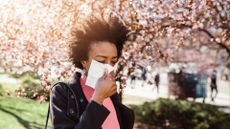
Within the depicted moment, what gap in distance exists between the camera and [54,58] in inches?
249

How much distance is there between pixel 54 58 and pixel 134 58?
5.36 ft

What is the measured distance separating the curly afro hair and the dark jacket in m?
0.20

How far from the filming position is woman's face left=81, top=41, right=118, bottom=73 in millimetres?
2498

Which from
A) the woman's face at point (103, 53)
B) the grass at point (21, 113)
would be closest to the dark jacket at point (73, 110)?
the woman's face at point (103, 53)

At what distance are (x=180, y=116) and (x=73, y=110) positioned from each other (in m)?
10.2

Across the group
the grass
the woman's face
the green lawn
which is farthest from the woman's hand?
the green lawn

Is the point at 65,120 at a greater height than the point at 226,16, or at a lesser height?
lesser

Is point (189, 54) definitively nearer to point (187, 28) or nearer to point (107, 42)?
point (187, 28)

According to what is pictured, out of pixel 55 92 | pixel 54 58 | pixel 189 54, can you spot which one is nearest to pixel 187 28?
pixel 54 58

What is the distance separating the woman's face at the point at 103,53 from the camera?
250 centimetres

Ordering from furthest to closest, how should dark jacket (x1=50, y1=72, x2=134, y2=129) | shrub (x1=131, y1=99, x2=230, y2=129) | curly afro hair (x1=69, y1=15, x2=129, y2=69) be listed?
shrub (x1=131, y1=99, x2=230, y2=129), curly afro hair (x1=69, y1=15, x2=129, y2=69), dark jacket (x1=50, y1=72, x2=134, y2=129)

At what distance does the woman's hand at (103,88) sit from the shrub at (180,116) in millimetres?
9373

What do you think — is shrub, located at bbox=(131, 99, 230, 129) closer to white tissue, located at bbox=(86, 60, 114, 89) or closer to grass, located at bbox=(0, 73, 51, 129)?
grass, located at bbox=(0, 73, 51, 129)

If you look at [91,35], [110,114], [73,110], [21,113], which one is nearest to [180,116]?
[21,113]
